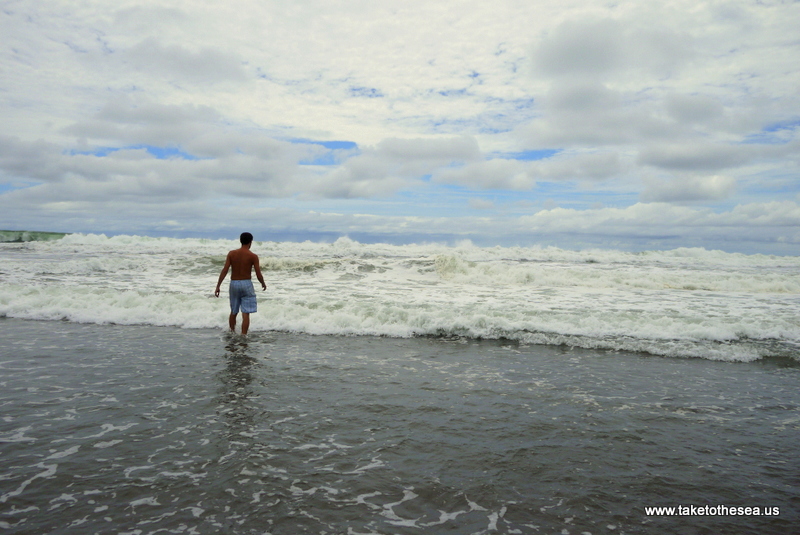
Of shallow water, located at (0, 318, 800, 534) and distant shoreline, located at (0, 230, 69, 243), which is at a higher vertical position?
distant shoreline, located at (0, 230, 69, 243)

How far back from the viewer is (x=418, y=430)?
4789 millimetres

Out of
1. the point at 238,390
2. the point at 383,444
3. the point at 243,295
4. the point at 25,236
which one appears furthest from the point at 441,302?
the point at 25,236

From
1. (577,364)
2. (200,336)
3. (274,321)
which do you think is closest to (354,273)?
(274,321)

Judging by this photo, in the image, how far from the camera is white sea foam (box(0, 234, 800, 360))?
10.2 m

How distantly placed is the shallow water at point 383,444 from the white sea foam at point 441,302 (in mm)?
2438

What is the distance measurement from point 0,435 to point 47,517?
6.43 feet

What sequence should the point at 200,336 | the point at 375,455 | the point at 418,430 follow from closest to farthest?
the point at 375,455, the point at 418,430, the point at 200,336

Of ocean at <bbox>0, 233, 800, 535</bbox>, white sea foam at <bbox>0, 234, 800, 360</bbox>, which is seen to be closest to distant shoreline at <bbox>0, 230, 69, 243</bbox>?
white sea foam at <bbox>0, 234, 800, 360</bbox>

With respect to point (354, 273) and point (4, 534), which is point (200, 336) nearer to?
Result: point (4, 534)

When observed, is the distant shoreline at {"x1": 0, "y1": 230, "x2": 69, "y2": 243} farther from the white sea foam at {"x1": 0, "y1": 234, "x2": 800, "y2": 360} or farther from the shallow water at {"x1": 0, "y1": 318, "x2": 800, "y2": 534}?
the shallow water at {"x1": 0, "y1": 318, "x2": 800, "y2": 534}

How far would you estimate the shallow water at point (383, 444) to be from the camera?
327 cm

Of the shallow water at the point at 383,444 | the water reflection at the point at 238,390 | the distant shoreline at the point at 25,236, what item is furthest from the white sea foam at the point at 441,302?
the distant shoreline at the point at 25,236

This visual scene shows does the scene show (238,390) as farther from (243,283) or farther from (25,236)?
(25,236)

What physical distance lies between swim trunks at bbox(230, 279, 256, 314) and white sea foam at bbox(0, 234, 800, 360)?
1.06m
